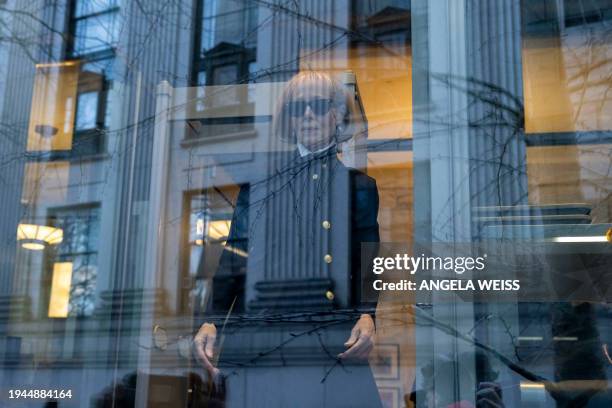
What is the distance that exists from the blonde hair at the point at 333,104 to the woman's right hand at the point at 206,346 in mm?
852

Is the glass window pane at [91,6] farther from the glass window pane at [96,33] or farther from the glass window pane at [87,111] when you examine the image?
the glass window pane at [87,111]

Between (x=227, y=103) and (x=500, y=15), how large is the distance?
47.4 inches

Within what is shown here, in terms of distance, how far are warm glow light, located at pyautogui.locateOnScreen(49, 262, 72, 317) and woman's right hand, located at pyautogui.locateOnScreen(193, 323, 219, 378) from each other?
0.67m

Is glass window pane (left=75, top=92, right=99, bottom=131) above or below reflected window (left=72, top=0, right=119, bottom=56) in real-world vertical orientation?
below

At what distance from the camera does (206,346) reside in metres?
3.17

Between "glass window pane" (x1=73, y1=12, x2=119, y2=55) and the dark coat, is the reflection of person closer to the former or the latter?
the dark coat

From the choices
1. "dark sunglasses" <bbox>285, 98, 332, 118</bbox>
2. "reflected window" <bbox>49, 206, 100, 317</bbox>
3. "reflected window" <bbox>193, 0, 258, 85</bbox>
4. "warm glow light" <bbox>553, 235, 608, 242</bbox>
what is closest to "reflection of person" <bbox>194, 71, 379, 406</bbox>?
"dark sunglasses" <bbox>285, 98, 332, 118</bbox>

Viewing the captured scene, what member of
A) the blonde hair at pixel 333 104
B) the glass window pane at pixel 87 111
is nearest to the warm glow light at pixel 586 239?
the blonde hair at pixel 333 104

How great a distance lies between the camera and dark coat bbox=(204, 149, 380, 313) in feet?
9.96

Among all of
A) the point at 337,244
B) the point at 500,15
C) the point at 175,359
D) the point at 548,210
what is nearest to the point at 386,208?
the point at 337,244

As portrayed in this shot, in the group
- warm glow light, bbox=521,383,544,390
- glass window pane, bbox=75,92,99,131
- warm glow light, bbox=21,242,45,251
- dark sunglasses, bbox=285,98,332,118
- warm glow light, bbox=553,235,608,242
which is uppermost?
glass window pane, bbox=75,92,99,131

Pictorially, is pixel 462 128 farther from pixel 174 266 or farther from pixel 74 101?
pixel 74 101

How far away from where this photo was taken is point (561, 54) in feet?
9.60

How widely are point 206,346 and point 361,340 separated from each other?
25.4 inches
